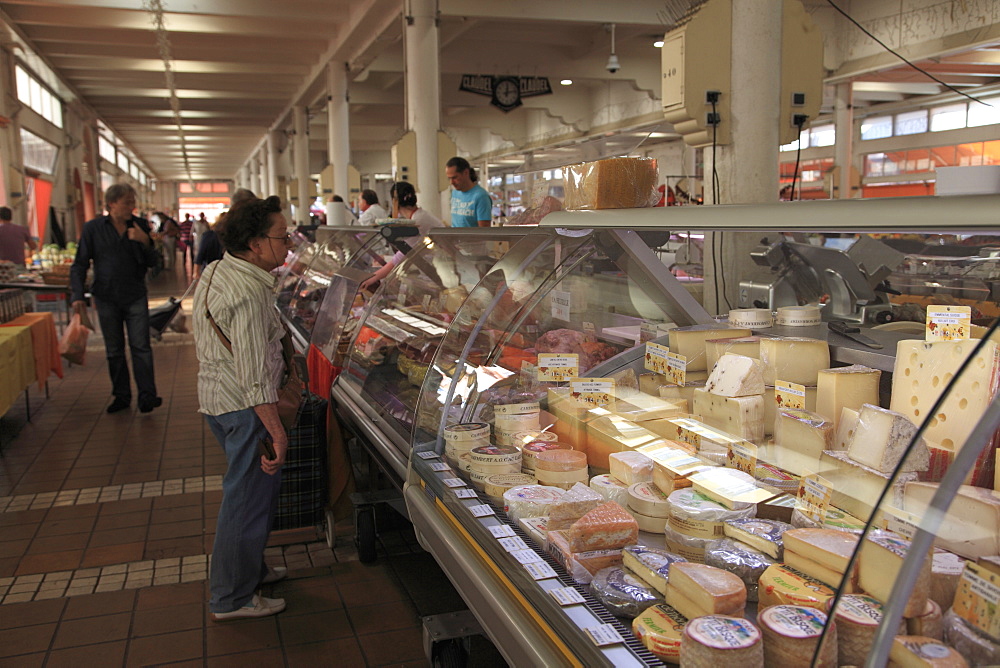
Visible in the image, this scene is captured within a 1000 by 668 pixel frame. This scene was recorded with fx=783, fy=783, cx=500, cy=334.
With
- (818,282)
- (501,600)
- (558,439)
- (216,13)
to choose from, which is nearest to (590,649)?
(501,600)

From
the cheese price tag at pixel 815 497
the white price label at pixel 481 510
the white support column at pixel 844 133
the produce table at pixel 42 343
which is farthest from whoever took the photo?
the white support column at pixel 844 133

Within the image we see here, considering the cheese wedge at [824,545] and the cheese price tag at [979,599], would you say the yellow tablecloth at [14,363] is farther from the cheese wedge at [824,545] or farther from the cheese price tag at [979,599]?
the cheese price tag at [979,599]

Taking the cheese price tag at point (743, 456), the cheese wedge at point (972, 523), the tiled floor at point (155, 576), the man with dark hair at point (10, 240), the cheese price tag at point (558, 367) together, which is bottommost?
the tiled floor at point (155, 576)

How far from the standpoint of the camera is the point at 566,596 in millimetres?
1761

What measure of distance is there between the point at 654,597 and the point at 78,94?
20852 mm

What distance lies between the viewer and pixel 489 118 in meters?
23.5

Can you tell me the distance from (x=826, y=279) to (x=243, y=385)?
379 cm

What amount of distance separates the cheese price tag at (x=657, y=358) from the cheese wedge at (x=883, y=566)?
4.10 feet

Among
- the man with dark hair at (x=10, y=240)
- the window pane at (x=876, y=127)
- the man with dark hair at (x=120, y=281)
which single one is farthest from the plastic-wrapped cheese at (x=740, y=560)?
the window pane at (x=876, y=127)

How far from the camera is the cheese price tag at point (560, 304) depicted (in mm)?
2896

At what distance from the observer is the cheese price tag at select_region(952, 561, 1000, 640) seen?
1.17m

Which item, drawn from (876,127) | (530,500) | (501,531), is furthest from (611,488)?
(876,127)

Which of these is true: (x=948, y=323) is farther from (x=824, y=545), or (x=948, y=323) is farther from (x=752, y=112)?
(x=752, y=112)

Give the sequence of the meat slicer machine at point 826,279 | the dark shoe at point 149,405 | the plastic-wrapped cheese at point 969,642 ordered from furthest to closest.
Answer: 1. the dark shoe at point 149,405
2. the meat slicer machine at point 826,279
3. the plastic-wrapped cheese at point 969,642
